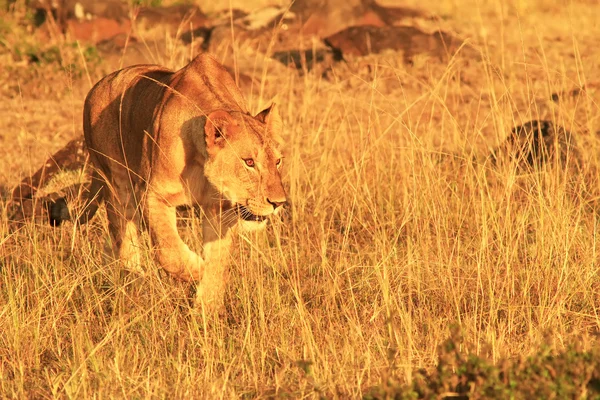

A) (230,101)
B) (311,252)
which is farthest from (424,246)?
(230,101)

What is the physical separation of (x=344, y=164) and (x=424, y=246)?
1.75 metres

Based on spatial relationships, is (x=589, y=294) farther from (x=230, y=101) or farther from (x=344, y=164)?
(x=344, y=164)

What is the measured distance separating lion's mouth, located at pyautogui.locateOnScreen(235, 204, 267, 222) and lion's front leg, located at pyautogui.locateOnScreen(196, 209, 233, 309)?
0.14m

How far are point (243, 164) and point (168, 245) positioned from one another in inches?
21.5

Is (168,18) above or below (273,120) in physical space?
above

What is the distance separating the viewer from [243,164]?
4.57 meters

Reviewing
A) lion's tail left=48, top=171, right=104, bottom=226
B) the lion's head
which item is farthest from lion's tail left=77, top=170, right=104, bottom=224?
the lion's head

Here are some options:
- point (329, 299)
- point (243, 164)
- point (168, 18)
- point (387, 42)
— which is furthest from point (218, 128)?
point (168, 18)

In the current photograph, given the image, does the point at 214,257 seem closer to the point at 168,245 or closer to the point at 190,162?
the point at 168,245

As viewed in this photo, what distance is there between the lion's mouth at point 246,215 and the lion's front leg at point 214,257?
14 centimetres

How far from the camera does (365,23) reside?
1309 cm

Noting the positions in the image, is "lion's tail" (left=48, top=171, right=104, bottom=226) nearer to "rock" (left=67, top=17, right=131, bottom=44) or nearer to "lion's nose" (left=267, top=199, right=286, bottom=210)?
"lion's nose" (left=267, top=199, right=286, bottom=210)

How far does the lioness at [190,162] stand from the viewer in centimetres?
456

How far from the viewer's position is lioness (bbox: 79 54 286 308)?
15.0 feet
